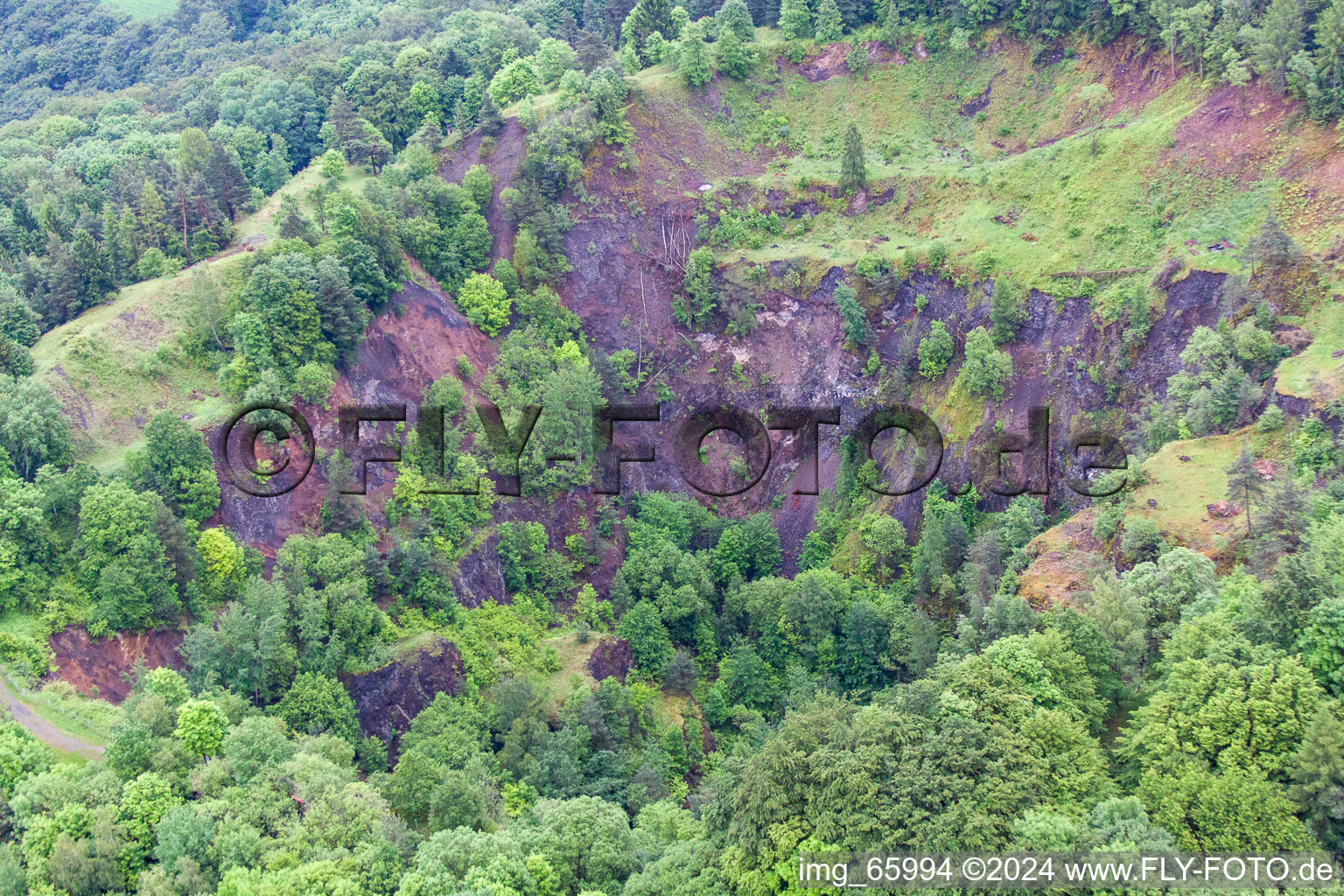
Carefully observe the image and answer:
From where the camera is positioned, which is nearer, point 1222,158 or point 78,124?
point 1222,158

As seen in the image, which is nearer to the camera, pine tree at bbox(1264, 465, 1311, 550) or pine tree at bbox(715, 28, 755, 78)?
pine tree at bbox(1264, 465, 1311, 550)

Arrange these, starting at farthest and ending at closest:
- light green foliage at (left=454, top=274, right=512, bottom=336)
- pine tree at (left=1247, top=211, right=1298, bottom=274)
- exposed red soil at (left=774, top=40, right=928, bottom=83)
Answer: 1. exposed red soil at (left=774, top=40, right=928, bottom=83)
2. light green foliage at (left=454, top=274, right=512, bottom=336)
3. pine tree at (left=1247, top=211, right=1298, bottom=274)

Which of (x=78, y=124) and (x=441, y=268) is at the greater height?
(x=78, y=124)

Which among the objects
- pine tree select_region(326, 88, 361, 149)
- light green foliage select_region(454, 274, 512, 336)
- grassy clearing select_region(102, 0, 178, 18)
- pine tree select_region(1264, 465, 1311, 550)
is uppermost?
grassy clearing select_region(102, 0, 178, 18)

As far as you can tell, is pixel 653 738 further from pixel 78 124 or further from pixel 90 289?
pixel 78 124

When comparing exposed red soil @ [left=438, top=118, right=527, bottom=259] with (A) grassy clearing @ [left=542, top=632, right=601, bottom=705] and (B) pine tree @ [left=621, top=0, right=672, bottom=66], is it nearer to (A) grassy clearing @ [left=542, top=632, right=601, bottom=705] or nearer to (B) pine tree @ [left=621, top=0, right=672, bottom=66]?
(B) pine tree @ [left=621, top=0, right=672, bottom=66]

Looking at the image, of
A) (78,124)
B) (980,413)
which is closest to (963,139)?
(980,413)

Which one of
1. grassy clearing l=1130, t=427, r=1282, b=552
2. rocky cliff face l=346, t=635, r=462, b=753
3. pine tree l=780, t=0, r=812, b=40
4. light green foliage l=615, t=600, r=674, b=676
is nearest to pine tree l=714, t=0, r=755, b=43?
pine tree l=780, t=0, r=812, b=40
